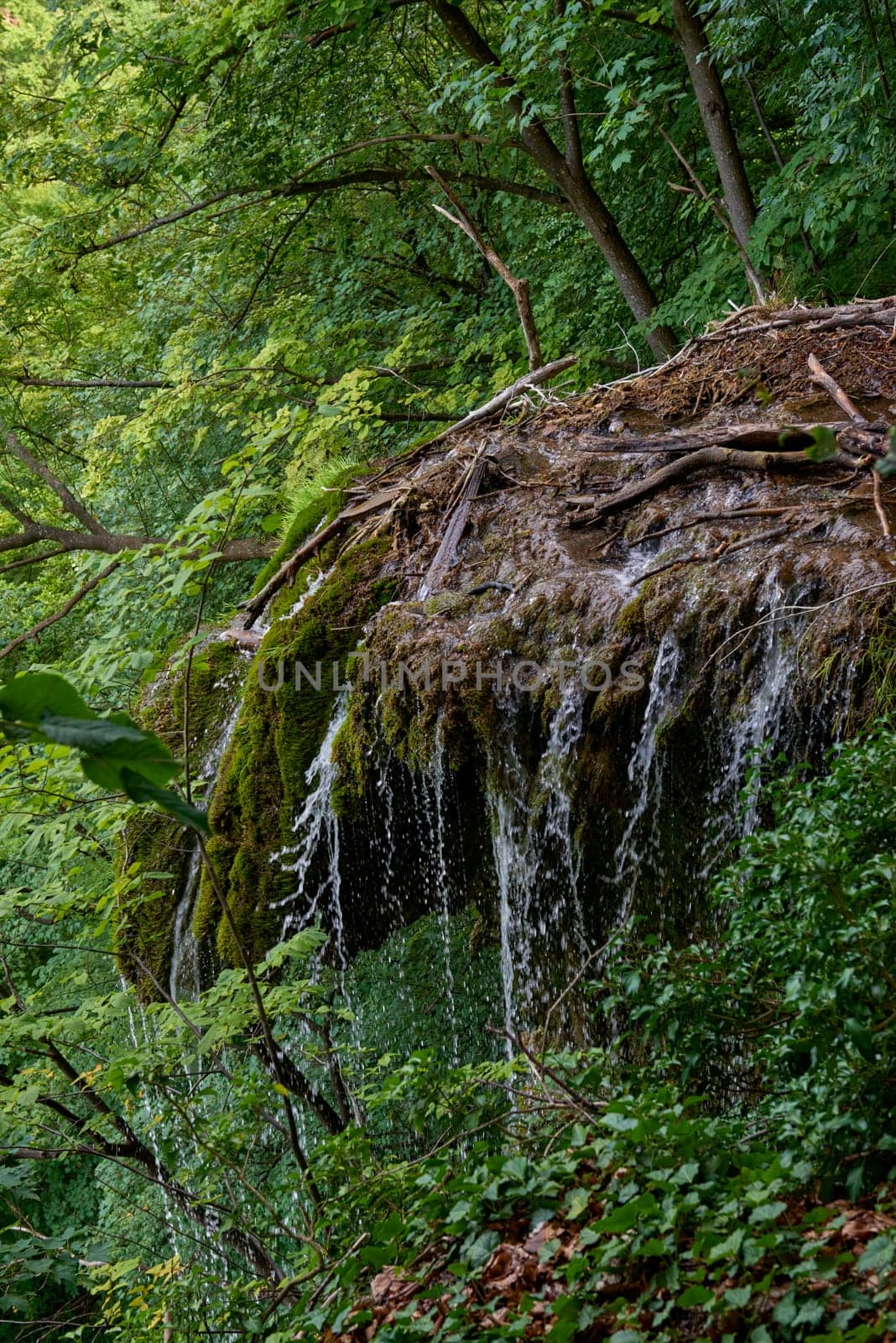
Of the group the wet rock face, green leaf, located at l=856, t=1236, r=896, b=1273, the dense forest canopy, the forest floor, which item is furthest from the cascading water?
green leaf, located at l=856, t=1236, r=896, b=1273

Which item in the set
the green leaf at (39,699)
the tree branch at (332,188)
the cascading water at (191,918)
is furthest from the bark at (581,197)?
the green leaf at (39,699)

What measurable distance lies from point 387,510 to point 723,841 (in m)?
2.47

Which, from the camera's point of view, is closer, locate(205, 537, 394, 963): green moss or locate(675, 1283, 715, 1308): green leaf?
locate(675, 1283, 715, 1308): green leaf

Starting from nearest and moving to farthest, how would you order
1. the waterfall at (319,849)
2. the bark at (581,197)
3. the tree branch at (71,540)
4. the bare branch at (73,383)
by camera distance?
the waterfall at (319,849), the bark at (581,197), the bare branch at (73,383), the tree branch at (71,540)

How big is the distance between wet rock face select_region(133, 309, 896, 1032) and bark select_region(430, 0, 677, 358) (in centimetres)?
300

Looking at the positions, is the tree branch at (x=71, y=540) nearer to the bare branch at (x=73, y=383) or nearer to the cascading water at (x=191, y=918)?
the bare branch at (x=73, y=383)

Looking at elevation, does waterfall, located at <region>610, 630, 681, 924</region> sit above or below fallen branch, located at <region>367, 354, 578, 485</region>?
below

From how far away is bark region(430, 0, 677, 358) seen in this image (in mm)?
7926

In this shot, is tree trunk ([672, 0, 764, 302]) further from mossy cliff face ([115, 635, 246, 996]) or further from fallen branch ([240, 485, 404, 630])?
mossy cliff face ([115, 635, 246, 996])

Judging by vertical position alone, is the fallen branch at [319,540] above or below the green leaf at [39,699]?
above

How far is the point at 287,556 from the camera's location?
591cm

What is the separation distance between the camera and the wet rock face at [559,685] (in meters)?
3.47

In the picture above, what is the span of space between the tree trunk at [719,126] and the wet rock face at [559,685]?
2492mm
